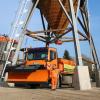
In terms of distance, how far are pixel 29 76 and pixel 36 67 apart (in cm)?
75

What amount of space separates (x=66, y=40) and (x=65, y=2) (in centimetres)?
421

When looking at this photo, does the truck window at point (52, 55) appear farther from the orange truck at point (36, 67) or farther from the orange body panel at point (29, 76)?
the orange body panel at point (29, 76)

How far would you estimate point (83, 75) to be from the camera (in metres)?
19.7

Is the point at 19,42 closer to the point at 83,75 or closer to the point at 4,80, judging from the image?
the point at 4,80

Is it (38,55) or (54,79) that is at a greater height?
(38,55)

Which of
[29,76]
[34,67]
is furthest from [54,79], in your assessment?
[29,76]

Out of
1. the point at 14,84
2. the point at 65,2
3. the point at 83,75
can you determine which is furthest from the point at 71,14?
the point at 14,84

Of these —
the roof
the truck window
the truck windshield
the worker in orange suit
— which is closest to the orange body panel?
the worker in orange suit

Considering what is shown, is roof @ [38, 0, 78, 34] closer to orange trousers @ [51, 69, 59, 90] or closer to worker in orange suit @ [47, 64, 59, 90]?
worker in orange suit @ [47, 64, 59, 90]

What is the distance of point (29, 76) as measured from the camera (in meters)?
20.0

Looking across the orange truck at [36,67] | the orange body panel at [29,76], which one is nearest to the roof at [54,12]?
the orange truck at [36,67]

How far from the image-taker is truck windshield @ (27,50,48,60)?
2095cm

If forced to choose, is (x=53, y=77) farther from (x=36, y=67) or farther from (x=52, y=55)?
(x=52, y=55)

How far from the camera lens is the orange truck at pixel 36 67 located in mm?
19672
